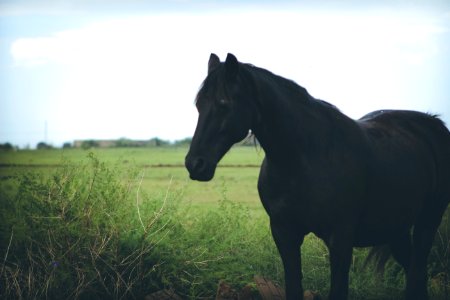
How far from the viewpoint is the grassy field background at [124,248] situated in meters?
6.06

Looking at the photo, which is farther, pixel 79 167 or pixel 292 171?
pixel 79 167

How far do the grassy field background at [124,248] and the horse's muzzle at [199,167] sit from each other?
179cm

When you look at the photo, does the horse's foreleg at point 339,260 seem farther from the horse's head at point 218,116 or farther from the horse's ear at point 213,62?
the horse's ear at point 213,62

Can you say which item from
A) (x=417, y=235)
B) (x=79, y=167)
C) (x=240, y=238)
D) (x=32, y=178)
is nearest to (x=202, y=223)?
(x=240, y=238)

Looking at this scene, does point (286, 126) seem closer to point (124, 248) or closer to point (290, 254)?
point (290, 254)

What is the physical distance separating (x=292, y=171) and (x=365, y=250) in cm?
355

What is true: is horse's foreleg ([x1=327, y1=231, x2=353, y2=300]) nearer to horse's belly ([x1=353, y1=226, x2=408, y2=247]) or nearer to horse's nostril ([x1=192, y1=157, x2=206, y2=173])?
horse's belly ([x1=353, y1=226, x2=408, y2=247])

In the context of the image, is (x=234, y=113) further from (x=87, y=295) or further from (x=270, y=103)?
(x=87, y=295)

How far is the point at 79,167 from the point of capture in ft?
23.9

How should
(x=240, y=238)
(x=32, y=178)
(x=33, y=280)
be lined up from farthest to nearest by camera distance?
(x=240, y=238), (x=32, y=178), (x=33, y=280)

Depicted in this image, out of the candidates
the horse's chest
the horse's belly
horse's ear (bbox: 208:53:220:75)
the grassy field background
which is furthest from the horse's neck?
the grassy field background

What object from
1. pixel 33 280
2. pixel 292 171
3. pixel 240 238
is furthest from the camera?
pixel 240 238

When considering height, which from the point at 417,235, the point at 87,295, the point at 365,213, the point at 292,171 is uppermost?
the point at 292,171

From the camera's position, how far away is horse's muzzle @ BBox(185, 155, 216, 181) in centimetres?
415
